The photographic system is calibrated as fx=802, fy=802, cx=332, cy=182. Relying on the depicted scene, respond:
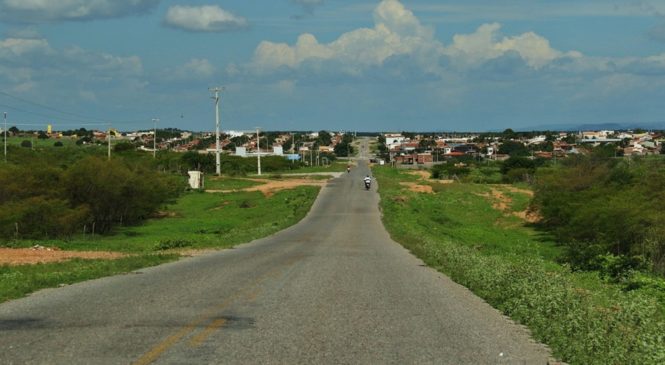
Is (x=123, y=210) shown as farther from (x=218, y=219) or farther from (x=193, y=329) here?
(x=193, y=329)

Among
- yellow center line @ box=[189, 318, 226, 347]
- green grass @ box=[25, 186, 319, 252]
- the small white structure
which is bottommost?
green grass @ box=[25, 186, 319, 252]

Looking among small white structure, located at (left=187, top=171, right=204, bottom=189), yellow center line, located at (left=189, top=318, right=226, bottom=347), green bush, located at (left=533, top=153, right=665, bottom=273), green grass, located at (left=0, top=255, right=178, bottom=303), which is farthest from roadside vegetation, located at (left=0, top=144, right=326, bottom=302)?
green bush, located at (left=533, top=153, right=665, bottom=273)

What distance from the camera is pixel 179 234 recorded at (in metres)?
52.2

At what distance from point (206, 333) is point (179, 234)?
139 feet

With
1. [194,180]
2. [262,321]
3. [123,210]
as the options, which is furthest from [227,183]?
[262,321]

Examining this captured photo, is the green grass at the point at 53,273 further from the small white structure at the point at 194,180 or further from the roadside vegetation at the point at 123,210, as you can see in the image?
the small white structure at the point at 194,180

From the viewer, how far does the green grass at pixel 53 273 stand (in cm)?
1567

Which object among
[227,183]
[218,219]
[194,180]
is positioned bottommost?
A: [218,219]

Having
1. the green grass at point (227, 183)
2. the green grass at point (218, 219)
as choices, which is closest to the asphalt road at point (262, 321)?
the green grass at point (218, 219)

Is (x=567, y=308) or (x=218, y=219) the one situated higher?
(x=567, y=308)

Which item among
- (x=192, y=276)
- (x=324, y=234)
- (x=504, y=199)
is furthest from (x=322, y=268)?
(x=504, y=199)

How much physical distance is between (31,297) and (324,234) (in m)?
26.7

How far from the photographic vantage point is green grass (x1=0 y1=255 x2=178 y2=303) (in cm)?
1567

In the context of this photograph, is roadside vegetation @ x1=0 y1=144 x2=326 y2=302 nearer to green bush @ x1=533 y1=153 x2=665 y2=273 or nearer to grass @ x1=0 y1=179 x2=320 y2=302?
grass @ x1=0 y1=179 x2=320 y2=302
